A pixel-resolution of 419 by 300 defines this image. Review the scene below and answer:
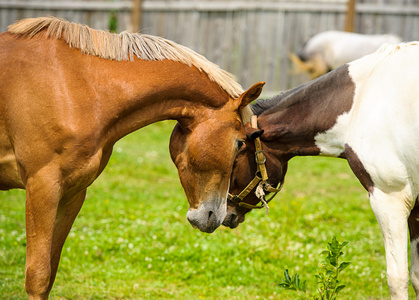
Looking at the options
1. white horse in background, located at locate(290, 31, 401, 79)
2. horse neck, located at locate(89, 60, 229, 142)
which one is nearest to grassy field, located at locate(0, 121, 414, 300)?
horse neck, located at locate(89, 60, 229, 142)

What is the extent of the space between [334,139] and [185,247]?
84.8 inches

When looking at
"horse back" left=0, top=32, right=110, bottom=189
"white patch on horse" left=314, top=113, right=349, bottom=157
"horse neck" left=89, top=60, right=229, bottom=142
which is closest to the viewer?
"horse back" left=0, top=32, right=110, bottom=189

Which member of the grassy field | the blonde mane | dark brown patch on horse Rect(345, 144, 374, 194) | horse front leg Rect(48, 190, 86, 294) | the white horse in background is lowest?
the grassy field

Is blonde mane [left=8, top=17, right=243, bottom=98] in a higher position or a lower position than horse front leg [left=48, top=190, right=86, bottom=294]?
higher

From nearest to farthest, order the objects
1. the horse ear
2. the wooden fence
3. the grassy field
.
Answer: the horse ear, the grassy field, the wooden fence

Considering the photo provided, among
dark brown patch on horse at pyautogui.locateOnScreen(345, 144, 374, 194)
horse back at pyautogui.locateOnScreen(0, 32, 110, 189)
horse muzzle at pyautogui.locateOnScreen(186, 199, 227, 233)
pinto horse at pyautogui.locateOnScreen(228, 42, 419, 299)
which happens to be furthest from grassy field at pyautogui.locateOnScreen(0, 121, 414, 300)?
horse back at pyautogui.locateOnScreen(0, 32, 110, 189)

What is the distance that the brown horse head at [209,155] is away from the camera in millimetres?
3246

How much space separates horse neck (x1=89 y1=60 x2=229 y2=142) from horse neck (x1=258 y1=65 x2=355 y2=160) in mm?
640

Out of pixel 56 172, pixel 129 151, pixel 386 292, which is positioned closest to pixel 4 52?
pixel 56 172

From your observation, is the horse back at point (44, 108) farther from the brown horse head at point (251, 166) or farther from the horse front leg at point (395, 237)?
the horse front leg at point (395, 237)

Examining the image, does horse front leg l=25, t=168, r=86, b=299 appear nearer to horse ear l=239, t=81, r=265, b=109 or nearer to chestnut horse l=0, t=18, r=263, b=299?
chestnut horse l=0, t=18, r=263, b=299

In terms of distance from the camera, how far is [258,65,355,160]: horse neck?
3.56 m

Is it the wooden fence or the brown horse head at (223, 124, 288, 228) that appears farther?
the wooden fence

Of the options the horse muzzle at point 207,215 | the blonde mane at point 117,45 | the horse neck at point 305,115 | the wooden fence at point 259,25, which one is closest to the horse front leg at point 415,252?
the horse neck at point 305,115
